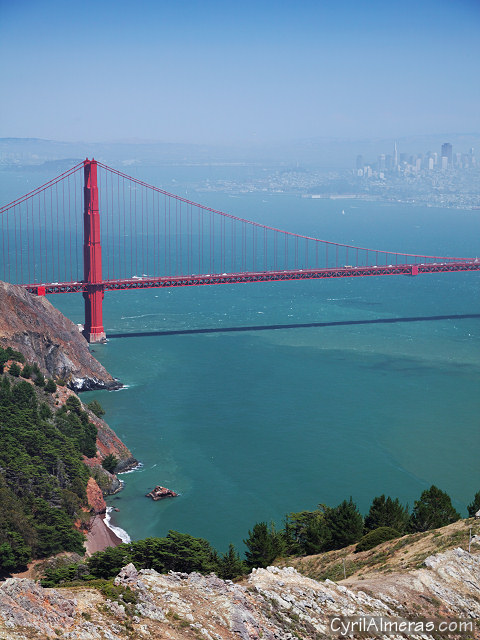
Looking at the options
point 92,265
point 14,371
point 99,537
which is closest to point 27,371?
point 14,371

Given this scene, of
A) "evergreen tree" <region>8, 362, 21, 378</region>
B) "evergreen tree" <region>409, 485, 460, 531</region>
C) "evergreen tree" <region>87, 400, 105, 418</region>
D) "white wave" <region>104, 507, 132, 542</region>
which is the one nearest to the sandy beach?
"white wave" <region>104, 507, 132, 542</region>

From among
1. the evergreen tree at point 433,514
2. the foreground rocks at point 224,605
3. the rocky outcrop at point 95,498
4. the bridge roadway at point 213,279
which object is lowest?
the rocky outcrop at point 95,498

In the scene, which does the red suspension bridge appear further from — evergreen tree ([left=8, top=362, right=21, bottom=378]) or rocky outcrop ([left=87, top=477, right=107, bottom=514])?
rocky outcrop ([left=87, top=477, right=107, bottom=514])

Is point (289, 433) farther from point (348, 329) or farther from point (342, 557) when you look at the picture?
point (348, 329)

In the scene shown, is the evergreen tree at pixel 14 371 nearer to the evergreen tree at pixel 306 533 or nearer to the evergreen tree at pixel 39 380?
Result: the evergreen tree at pixel 39 380

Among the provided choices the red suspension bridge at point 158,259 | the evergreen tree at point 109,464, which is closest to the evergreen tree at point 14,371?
the evergreen tree at point 109,464

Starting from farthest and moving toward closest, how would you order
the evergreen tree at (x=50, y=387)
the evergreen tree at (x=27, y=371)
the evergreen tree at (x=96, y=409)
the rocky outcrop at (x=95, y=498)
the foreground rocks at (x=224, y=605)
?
the evergreen tree at (x=96, y=409), the evergreen tree at (x=27, y=371), the evergreen tree at (x=50, y=387), the rocky outcrop at (x=95, y=498), the foreground rocks at (x=224, y=605)

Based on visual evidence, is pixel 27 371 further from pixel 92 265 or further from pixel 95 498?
pixel 92 265

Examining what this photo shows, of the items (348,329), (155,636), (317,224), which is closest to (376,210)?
(317,224)
